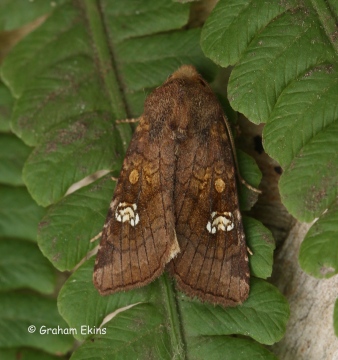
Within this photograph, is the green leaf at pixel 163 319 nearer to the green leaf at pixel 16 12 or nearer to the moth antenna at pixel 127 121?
the moth antenna at pixel 127 121

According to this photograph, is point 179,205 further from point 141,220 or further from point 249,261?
point 249,261

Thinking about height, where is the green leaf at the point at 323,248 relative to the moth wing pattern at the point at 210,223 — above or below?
above

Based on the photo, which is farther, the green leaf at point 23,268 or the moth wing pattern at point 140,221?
the green leaf at point 23,268

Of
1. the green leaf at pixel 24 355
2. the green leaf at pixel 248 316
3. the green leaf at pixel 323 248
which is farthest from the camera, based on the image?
the green leaf at pixel 24 355

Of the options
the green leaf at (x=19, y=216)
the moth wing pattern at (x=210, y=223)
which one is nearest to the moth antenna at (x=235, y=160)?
the moth wing pattern at (x=210, y=223)

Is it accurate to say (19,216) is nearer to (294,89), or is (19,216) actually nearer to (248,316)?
(248,316)
